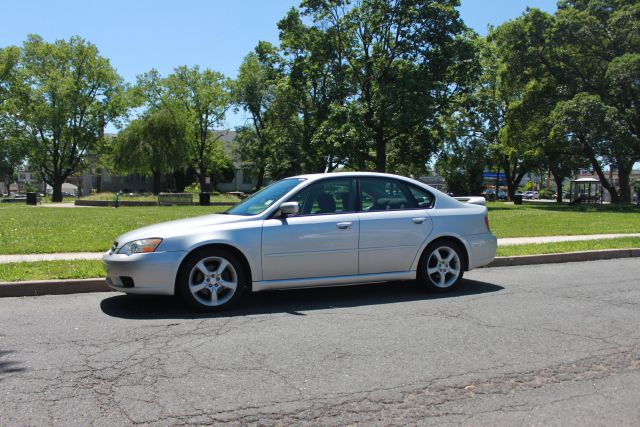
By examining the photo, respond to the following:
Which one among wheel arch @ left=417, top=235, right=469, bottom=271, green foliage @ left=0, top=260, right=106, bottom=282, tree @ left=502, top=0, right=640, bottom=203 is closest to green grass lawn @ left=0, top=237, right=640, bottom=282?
green foliage @ left=0, top=260, right=106, bottom=282

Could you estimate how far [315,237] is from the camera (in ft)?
20.8

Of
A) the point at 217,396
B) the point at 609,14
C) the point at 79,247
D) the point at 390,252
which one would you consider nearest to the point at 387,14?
the point at 609,14

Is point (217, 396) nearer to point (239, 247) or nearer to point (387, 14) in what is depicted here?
point (239, 247)

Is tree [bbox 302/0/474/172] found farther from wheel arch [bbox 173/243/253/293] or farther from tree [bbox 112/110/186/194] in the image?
wheel arch [bbox 173/243/253/293]

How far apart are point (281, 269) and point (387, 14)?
98.1 ft

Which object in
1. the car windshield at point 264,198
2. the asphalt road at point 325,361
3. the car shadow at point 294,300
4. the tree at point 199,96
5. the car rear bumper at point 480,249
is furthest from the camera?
the tree at point 199,96

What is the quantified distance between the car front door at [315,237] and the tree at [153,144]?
39091mm

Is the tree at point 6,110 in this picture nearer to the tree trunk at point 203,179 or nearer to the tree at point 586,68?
the tree trunk at point 203,179

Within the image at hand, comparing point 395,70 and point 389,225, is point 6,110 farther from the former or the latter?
point 389,225

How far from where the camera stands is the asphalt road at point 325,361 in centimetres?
351

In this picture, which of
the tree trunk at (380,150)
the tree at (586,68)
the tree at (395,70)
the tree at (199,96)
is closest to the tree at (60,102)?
the tree at (199,96)

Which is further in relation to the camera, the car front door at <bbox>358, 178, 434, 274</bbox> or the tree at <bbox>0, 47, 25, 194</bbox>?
the tree at <bbox>0, 47, 25, 194</bbox>

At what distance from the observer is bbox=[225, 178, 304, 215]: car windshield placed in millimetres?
6594

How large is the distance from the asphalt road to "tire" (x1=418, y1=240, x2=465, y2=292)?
0.24 meters
